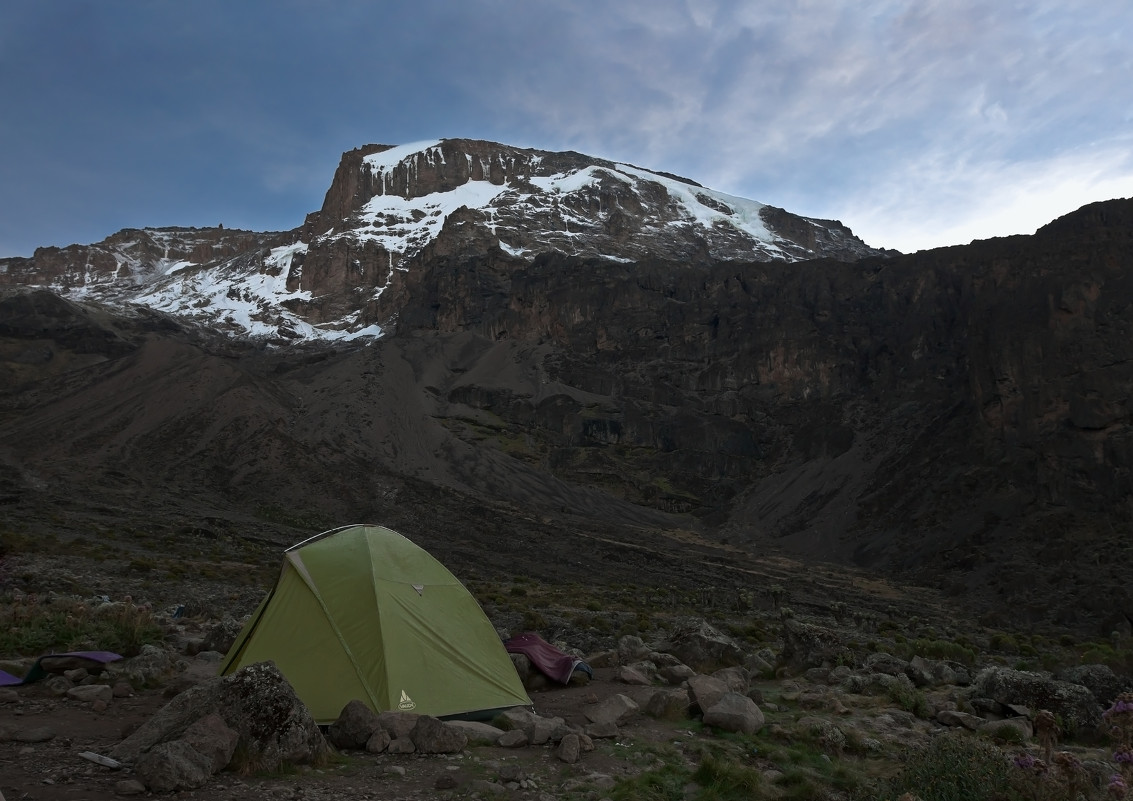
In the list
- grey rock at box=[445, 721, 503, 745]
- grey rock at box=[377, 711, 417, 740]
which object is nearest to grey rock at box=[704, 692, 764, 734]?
grey rock at box=[445, 721, 503, 745]

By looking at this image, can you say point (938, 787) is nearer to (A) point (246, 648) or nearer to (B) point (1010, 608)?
(A) point (246, 648)

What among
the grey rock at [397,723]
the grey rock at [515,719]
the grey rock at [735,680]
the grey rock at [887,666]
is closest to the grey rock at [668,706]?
the grey rock at [735,680]

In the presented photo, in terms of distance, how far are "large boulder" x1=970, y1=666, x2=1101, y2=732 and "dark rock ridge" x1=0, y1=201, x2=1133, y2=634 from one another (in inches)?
1719

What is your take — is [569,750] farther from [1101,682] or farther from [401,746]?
[1101,682]

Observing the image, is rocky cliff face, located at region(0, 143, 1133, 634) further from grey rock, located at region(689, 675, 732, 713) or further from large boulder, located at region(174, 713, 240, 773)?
large boulder, located at region(174, 713, 240, 773)

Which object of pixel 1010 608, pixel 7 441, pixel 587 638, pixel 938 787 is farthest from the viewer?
pixel 7 441

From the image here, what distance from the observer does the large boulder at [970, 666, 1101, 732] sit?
10672 mm

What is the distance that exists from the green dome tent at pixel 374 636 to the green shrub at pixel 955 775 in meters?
5.37

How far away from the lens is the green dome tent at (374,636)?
1007 cm

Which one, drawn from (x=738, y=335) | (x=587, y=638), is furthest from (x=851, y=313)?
(x=587, y=638)

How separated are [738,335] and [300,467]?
275 feet

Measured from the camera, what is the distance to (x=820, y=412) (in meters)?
120

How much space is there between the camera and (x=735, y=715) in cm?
1014

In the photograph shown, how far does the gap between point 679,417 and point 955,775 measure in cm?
11984
